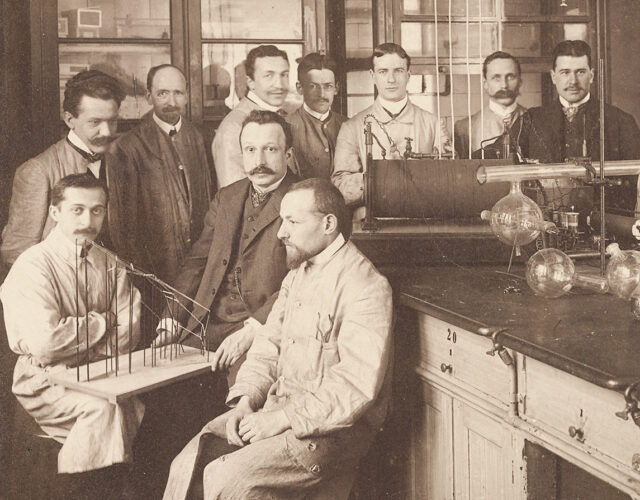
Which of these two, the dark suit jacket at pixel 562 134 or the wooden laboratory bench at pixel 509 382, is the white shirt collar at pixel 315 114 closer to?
the dark suit jacket at pixel 562 134

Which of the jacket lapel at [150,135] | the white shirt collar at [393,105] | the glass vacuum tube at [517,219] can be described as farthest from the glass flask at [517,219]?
the jacket lapel at [150,135]

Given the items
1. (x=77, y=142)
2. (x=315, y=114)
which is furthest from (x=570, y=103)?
(x=77, y=142)

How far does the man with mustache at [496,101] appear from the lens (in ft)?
12.2

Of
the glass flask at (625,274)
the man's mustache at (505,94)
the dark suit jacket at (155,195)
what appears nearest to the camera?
the glass flask at (625,274)

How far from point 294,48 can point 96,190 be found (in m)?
1.21

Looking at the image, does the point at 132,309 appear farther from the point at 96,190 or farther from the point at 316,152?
the point at 316,152

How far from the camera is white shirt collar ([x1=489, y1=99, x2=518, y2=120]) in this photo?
374cm

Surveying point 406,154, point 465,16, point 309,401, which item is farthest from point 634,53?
point 309,401

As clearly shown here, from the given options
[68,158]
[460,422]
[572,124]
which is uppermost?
[572,124]

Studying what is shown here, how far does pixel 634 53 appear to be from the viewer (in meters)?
3.91

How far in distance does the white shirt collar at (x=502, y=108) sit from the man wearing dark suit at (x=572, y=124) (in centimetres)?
10

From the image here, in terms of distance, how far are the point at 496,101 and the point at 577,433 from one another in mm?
2281

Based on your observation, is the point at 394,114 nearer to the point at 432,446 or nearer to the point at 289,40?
the point at 289,40

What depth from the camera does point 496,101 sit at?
376 cm
